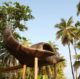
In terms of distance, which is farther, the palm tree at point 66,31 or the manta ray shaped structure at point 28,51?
the palm tree at point 66,31

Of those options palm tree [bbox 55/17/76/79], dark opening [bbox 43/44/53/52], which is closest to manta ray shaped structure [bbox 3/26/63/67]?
dark opening [bbox 43/44/53/52]

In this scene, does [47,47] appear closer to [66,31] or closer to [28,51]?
[28,51]

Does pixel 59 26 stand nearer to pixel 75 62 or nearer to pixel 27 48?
pixel 75 62

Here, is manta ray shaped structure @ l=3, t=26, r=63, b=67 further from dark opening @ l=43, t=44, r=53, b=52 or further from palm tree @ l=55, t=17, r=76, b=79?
palm tree @ l=55, t=17, r=76, b=79

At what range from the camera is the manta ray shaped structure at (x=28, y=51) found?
1474cm

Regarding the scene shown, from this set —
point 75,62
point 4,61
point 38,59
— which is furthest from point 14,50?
point 75,62

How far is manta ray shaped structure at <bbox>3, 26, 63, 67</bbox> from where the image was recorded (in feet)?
48.3

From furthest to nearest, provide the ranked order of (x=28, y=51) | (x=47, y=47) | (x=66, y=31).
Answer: (x=66, y=31) < (x=47, y=47) < (x=28, y=51)

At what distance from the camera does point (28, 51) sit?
15.1 m

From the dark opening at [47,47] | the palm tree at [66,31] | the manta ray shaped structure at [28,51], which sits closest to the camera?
the manta ray shaped structure at [28,51]

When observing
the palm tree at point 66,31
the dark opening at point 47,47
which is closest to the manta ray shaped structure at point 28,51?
the dark opening at point 47,47

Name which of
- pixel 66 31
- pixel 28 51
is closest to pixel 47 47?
pixel 28 51

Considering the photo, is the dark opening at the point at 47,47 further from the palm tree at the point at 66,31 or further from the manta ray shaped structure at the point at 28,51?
the palm tree at the point at 66,31

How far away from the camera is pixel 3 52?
33.8 m
